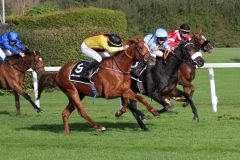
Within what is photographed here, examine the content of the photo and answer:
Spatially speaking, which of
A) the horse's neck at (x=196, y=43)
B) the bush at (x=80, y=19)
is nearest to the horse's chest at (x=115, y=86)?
the horse's neck at (x=196, y=43)

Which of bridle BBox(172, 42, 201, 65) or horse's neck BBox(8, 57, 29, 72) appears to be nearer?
bridle BBox(172, 42, 201, 65)

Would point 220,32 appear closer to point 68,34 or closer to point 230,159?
point 68,34

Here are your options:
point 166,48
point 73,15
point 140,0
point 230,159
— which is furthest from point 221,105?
point 140,0

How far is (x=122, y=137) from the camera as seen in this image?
9.26 m

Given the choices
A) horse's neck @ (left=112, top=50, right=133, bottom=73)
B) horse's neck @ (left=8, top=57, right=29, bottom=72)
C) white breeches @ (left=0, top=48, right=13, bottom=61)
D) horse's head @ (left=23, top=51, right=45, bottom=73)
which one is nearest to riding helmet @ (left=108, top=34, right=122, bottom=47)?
horse's neck @ (left=112, top=50, right=133, bottom=73)

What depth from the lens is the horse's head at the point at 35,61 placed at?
12452 mm

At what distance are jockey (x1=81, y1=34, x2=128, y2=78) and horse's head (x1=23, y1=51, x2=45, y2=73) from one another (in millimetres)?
2346

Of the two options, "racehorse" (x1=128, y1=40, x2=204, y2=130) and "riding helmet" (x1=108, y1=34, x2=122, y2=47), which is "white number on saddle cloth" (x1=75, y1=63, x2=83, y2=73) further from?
"racehorse" (x1=128, y1=40, x2=204, y2=130)

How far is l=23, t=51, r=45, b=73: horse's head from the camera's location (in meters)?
12.5

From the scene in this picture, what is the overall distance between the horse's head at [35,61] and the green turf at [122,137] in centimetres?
88

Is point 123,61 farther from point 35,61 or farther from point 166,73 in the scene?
point 35,61

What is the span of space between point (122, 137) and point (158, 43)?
8.09 ft

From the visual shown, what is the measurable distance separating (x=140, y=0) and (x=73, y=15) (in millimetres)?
22614

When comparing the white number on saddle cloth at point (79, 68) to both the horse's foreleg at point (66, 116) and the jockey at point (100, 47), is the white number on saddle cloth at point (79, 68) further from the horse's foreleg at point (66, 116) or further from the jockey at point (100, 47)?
the horse's foreleg at point (66, 116)
